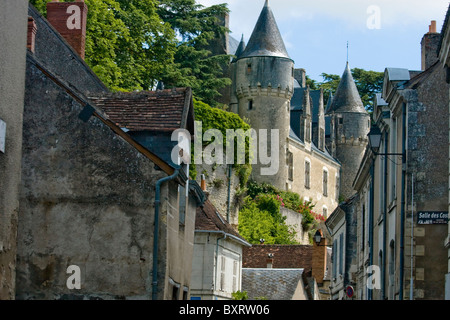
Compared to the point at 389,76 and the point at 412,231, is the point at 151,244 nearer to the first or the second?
the point at 412,231

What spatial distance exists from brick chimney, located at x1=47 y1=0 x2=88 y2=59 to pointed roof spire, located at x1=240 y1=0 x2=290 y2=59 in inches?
1527

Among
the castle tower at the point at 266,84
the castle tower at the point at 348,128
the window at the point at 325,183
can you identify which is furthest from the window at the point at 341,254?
the castle tower at the point at 348,128

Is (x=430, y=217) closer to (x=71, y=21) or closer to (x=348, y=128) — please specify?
(x=71, y=21)

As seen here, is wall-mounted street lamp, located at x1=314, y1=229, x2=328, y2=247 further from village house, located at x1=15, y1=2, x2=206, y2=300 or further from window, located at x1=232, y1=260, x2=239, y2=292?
village house, located at x1=15, y1=2, x2=206, y2=300

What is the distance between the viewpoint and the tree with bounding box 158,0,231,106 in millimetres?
57094

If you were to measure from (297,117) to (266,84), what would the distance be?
7587mm

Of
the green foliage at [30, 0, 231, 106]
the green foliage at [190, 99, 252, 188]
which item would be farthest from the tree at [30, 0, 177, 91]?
the green foliage at [190, 99, 252, 188]

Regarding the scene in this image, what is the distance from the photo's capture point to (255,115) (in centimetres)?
6244

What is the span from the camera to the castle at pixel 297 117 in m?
62.7

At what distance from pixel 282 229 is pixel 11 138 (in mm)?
43835

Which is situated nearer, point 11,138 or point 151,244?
point 11,138

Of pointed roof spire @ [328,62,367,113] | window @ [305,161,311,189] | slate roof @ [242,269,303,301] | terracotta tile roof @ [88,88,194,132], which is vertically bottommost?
slate roof @ [242,269,303,301]

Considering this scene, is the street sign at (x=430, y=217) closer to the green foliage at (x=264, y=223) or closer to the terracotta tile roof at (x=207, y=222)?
the terracotta tile roof at (x=207, y=222)
